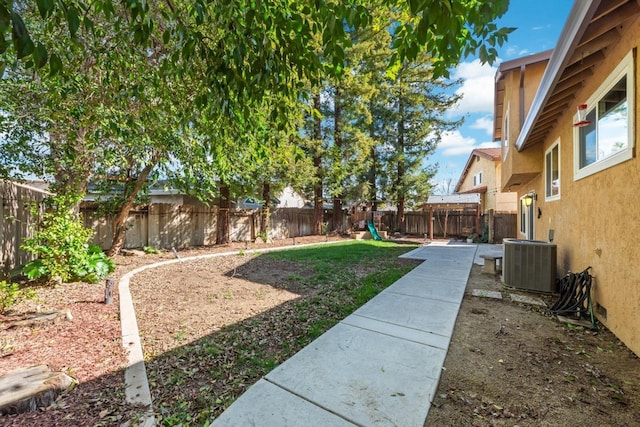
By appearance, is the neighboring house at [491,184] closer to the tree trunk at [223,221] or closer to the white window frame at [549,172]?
the white window frame at [549,172]

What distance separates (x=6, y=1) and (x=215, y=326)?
3579mm

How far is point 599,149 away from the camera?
383 cm

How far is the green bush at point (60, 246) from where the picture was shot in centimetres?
526

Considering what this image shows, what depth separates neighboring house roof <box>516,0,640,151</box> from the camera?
8.86 ft

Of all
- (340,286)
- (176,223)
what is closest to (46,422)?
(340,286)

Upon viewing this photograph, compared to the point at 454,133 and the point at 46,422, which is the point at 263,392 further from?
the point at 454,133

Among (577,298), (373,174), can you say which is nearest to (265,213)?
→ (373,174)

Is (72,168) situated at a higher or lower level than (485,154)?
lower

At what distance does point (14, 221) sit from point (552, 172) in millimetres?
10980

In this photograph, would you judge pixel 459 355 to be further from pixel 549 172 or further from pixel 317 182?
pixel 317 182

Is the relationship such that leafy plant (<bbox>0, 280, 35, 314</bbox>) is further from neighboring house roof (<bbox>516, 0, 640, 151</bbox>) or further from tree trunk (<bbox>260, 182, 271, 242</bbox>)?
tree trunk (<bbox>260, 182, 271, 242</bbox>)

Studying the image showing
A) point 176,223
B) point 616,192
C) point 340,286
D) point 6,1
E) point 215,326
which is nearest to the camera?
point 6,1

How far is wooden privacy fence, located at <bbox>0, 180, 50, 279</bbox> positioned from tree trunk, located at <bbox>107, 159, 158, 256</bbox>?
272 centimetres

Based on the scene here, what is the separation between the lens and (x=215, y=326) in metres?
3.85
